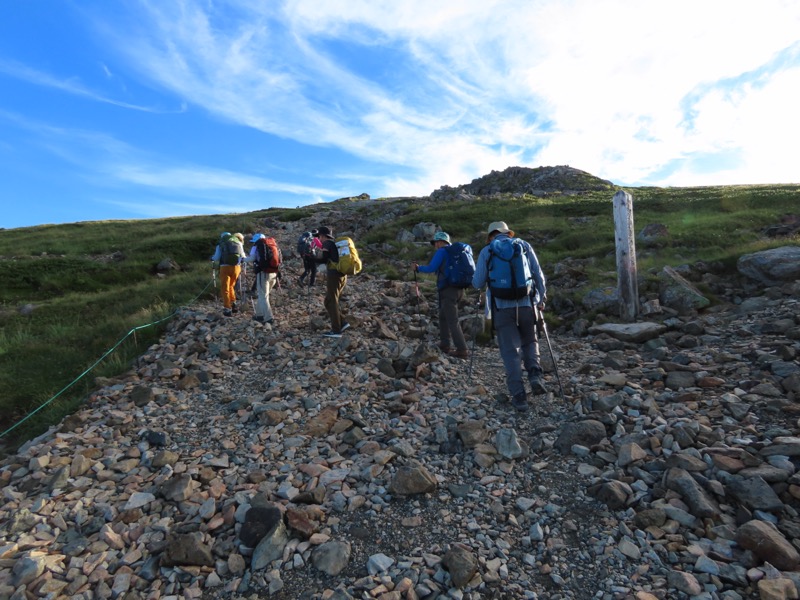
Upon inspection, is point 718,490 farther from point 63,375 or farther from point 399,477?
point 63,375

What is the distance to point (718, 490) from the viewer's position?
4.46 meters

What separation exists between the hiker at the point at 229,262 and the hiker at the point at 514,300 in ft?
25.7

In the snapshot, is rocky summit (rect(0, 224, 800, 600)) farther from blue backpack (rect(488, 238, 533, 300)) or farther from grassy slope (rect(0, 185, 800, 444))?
grassy slope (rect(0, 185, 800, 444))

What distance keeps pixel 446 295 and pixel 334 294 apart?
3031 mm

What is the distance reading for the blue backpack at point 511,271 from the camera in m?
7.18

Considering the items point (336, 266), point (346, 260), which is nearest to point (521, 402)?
point (346, 260)

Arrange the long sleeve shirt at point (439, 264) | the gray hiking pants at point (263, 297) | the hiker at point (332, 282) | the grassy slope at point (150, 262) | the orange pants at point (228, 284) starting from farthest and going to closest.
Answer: the orange pants at point (228, 284), the gray hiking pants at point (263, 297), the grassy slope at point (150, 262), the hiker at point (332, 282), the long sleeve shirt at point (439, 264)

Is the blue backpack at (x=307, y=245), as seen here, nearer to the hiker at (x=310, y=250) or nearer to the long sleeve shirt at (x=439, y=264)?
the hiker at (x=310, y=250)

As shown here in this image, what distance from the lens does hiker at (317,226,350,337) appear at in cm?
1113

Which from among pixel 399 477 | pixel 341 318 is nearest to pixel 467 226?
pixel 341 318

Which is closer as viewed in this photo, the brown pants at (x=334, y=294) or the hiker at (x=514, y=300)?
the hiker at (x=514, y=300)

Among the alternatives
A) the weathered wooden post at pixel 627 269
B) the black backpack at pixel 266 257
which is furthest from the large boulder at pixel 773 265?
the black backpack at pixel 266 257

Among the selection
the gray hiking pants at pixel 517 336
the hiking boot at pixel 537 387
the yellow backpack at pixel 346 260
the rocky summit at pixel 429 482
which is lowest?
the rocky summit at pixel 429 482

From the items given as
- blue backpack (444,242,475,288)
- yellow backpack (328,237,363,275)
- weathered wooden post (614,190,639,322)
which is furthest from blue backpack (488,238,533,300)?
weathered wooden post (614,190,639,322)
